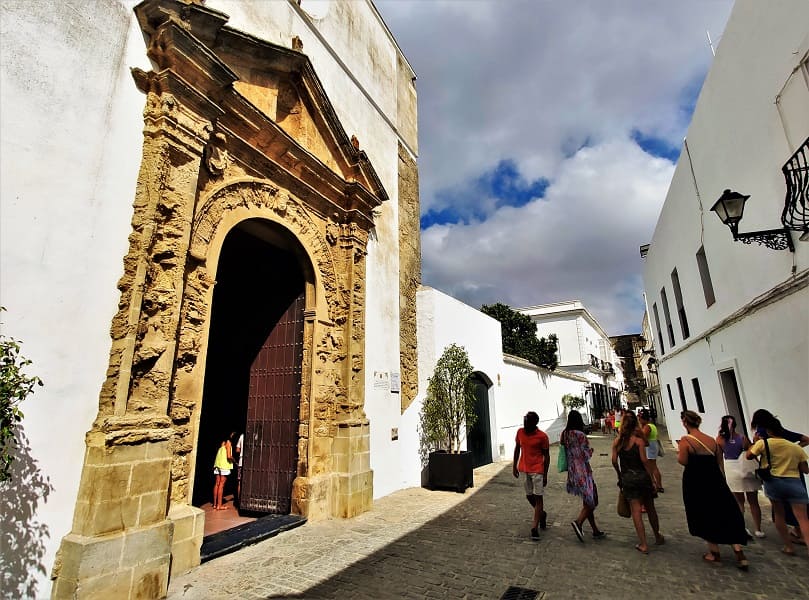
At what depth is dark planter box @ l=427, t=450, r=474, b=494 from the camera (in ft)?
24.3

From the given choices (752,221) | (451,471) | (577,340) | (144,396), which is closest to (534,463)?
(451,471)

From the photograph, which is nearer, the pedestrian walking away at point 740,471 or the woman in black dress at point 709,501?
the woman in black dress at point 709,501

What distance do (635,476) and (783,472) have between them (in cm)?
125

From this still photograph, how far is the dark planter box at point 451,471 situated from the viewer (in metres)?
7.42

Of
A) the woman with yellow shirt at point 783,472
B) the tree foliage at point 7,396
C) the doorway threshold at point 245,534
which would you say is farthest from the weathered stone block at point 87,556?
the woman with yellow shirt at point 783,472

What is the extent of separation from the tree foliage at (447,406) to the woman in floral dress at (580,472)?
3.24m

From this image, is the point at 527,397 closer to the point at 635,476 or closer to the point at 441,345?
the point at 441,345

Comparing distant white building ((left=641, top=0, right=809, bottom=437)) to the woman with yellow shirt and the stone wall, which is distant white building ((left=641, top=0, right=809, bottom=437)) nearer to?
the woman with yellow shirt

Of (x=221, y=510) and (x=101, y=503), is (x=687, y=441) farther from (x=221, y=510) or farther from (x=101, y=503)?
(x=221, y=510)

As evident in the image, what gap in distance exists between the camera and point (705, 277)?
838cm

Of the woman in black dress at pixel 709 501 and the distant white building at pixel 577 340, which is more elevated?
the distant white building at pixel 577 340

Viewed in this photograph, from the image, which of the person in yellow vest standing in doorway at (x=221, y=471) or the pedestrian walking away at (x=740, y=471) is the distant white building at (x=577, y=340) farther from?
the person in yellow vest standing in doorway at (x=221, y=471)

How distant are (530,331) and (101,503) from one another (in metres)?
22.0

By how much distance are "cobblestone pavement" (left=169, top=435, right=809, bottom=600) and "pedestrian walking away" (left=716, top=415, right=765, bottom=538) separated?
0.33 meters
